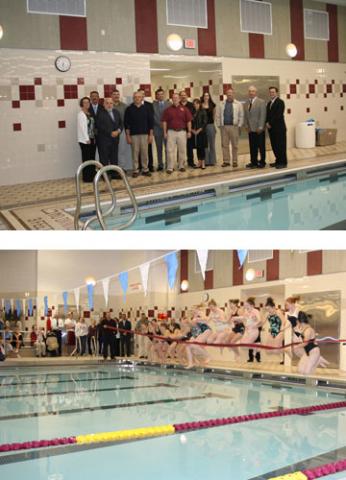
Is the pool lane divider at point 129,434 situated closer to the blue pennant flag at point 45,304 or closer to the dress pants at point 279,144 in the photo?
the blue pennant flag at point 45,304

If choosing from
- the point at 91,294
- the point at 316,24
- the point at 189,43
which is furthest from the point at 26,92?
the point at 91,294

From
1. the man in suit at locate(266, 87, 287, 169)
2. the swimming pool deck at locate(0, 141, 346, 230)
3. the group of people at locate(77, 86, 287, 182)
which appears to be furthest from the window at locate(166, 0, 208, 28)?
the man in suit at locate(266, 87, 287, 169)

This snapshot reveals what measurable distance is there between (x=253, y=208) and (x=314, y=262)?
350 centimetres

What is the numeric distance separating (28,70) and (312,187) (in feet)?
10.4

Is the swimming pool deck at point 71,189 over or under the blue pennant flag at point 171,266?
over

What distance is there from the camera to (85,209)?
13.7ft

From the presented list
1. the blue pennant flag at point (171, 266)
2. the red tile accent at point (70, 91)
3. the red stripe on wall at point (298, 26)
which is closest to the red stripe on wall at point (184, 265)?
the blue pennant flag at point (171, 266)

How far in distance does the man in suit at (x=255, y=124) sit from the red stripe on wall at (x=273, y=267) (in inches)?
191

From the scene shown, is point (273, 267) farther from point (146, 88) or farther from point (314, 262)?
point (146, 88)

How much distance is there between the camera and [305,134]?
8672 millimetres

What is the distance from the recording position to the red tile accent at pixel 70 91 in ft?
23.2

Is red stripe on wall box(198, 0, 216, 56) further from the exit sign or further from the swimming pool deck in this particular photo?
the swimming pool deck

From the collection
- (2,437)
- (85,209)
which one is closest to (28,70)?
(85,209)

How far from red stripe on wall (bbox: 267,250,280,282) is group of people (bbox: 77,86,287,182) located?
191 inches
